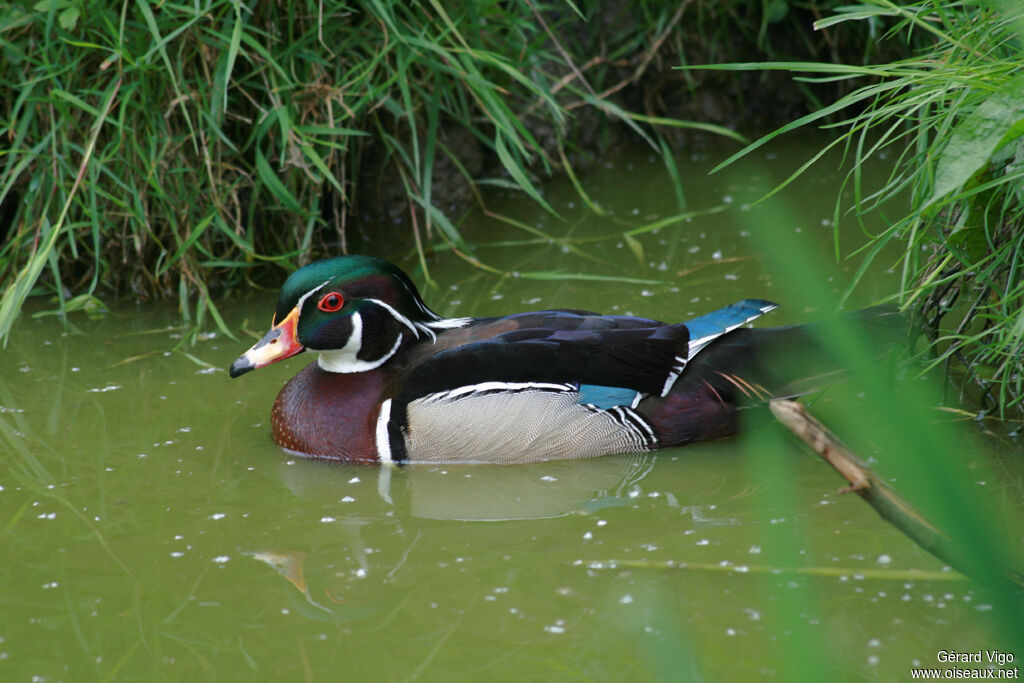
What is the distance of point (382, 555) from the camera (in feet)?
10.8

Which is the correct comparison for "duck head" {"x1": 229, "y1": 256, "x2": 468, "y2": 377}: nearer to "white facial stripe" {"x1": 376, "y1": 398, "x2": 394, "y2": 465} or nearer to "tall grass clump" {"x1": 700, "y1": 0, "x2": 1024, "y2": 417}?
"white facial stripe" {"x1": 376, "y1": 398, "x2": 394, "y2": 465}

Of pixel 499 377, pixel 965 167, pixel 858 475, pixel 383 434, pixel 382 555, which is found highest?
pixel 965 167

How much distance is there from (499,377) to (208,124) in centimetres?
194

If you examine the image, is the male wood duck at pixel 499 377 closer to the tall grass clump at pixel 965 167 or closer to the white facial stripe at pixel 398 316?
the white facial stripe at pixel 398 316

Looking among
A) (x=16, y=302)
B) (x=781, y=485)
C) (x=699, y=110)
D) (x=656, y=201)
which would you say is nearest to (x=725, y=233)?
(x=656, y=201)

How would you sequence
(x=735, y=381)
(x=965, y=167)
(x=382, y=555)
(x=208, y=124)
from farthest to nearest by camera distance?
(x=208, y=124) → (x=735, y=381) → (x=382, y=555) → (x=965, y=167)

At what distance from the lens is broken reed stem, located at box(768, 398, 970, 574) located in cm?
131

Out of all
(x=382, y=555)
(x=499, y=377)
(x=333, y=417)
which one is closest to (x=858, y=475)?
(x=382, y=555)

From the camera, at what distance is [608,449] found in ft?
12.7

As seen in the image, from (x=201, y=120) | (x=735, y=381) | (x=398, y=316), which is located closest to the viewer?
(x=735, y=381)

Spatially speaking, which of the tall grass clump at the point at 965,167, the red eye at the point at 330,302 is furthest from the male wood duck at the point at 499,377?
the tall grass clump at the point at 965,167

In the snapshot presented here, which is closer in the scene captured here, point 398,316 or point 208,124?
point 398,316

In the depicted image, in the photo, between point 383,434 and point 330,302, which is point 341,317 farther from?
point 383,434

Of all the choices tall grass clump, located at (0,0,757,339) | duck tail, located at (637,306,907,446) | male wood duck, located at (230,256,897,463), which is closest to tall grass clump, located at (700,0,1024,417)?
duck tail, located at (637,306,907,446)
